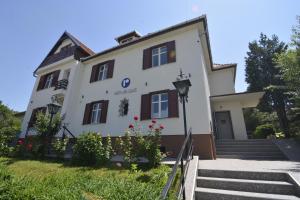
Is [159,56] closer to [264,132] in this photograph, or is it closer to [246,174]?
[246,174]

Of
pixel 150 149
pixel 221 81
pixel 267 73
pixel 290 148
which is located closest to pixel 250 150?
pixel 290 148

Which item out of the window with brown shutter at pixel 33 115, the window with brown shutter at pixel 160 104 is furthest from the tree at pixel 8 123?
the window with brown shutter at pixel 160 104

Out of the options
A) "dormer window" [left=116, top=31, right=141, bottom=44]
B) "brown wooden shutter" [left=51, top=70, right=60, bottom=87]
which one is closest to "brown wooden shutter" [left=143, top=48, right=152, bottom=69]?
"dormer window" [left=116, top=31, right=141, bottom=44]

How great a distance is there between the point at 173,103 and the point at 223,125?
20.1 ft

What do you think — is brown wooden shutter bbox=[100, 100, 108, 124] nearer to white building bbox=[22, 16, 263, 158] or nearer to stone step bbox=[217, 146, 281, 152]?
white building bbox=[22, 16, 263, 158]

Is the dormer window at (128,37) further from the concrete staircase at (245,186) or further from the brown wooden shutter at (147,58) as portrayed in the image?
the concrete staircase at (245,186)

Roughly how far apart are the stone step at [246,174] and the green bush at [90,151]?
4107 mm

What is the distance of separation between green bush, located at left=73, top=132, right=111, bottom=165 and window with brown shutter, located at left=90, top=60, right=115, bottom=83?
6.16 metres

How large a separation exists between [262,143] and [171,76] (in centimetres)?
614

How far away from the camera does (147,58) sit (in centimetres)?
1105

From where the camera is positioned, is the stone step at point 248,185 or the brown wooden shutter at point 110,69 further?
the brown wooden shutter at point 110,69

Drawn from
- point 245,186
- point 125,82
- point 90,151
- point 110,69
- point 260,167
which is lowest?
point 245,186

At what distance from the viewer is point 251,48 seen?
1254 inches

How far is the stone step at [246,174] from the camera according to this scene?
14.2 feet
